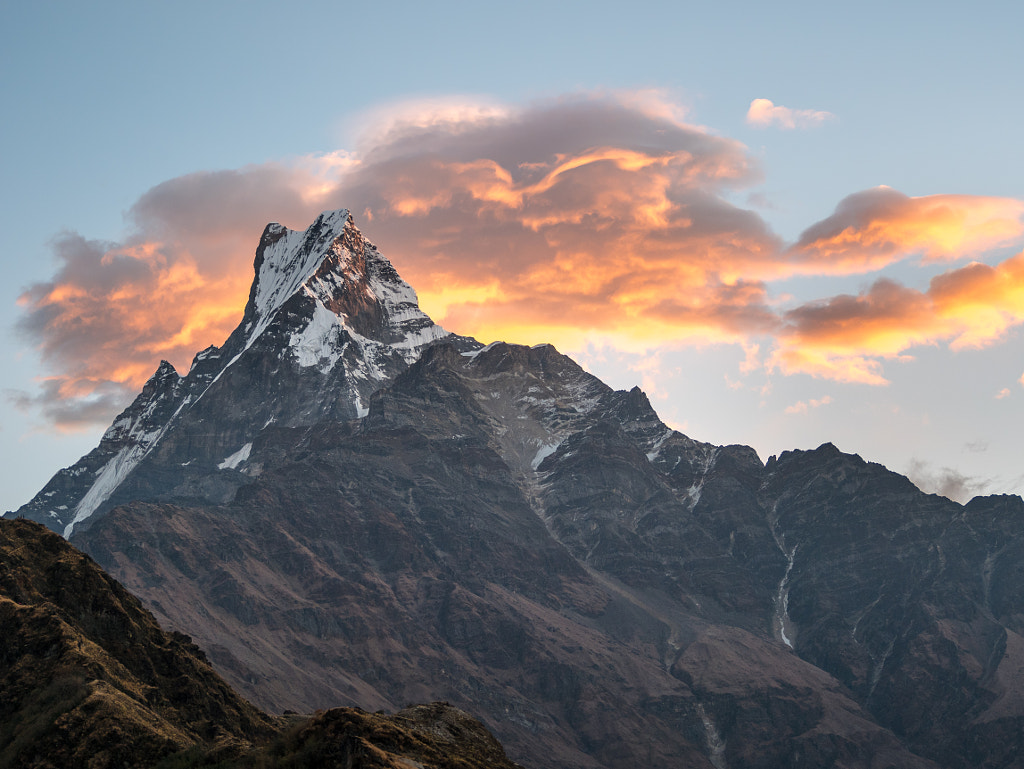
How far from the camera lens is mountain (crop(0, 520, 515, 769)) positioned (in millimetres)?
90562

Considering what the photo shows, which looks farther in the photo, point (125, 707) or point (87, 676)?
point (87, 676)

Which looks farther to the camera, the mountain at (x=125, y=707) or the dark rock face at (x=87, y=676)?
the dark rock face at (x=87, y=676)

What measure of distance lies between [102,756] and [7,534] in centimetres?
4533

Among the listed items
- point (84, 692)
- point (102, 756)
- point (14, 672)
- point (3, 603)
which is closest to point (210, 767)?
point (102, 756)

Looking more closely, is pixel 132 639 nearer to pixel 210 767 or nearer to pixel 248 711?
pixel 248 711

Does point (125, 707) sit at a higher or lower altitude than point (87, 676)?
lower

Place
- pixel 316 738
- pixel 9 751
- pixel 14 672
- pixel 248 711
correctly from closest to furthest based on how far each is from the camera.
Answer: pixel 316 738, pixel 9 751, pixel 14 672, pixel 248 711

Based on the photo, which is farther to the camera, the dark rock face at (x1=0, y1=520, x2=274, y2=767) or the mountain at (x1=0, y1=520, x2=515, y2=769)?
the dark rock face at (x1=0, y1=520, x2=274, y2=767)

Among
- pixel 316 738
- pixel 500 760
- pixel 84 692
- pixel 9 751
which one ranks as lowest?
pixel 9 751

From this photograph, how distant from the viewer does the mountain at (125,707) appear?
9056 centimetres

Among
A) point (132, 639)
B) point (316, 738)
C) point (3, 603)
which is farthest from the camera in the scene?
point (132, 639)

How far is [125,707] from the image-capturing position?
106 metres

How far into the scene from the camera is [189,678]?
445ft

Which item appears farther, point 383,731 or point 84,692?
point 84,692
